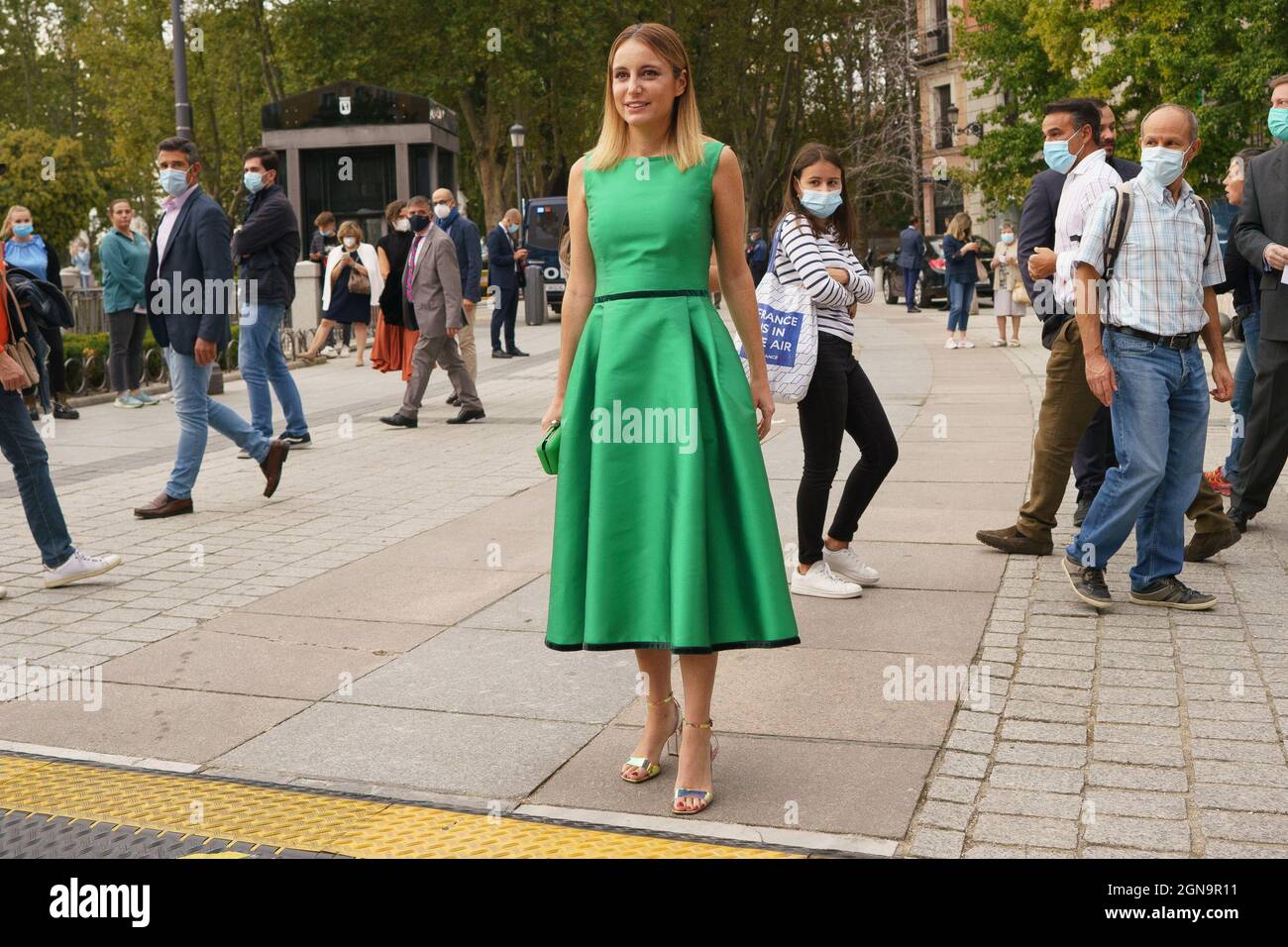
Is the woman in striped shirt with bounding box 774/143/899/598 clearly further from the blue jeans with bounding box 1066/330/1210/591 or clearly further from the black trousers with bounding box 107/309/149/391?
the black trousers with bounding box 107/309/149/391

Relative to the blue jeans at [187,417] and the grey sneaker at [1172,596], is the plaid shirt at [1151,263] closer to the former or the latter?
the grey sneaker at [1172,596]

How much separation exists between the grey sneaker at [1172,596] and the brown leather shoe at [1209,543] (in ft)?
2.64

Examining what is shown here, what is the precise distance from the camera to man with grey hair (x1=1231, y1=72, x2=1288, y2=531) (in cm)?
697

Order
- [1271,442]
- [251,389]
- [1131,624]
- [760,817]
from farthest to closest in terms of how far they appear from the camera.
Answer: [251,389] → [1271,442] → [1131,624] → [760,817]

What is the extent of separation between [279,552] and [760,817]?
13.9ft

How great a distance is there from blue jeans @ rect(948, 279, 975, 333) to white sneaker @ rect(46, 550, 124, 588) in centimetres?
1475

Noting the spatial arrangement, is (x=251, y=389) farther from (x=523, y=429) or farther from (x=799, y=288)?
(x=799, y=288)

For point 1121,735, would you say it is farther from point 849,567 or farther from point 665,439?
point 849,567

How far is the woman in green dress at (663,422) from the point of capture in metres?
3.88

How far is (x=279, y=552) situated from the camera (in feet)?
24.6

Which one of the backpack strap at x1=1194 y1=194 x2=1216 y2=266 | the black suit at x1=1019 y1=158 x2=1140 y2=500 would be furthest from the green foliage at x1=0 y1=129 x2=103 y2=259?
the backpack strap at x1=1194 y1=194 x2=1216 y2=266

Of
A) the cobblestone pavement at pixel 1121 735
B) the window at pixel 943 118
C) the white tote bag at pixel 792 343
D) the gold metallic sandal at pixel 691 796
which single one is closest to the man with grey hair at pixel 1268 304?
the cobblestone pavement at pixel 1121 735
